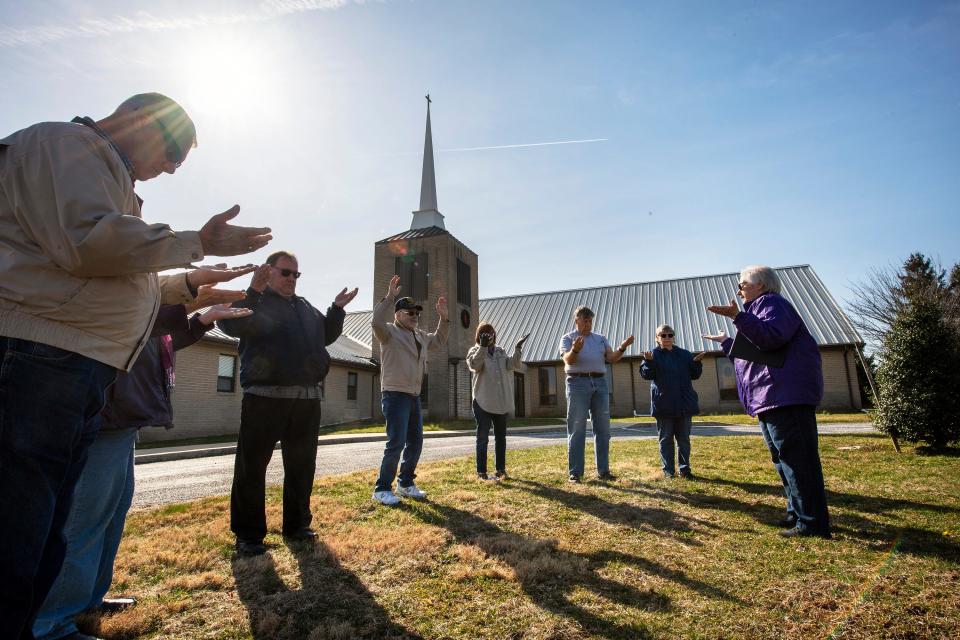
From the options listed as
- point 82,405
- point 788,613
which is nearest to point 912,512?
point 788,613

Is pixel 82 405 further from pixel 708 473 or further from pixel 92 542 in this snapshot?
pixel 708 473

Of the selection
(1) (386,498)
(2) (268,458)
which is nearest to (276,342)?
(2) (268,458)

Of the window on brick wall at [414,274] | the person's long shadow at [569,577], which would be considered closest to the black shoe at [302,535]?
the person's long shadow at [569,577]

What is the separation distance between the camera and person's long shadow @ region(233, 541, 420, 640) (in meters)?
2.39

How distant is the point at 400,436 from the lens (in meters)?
5.29

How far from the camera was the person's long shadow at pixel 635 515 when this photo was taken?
3.92 meters

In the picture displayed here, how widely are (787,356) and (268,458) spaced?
394 centimetres

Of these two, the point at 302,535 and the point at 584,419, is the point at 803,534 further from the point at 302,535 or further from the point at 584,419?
the point at 302,535

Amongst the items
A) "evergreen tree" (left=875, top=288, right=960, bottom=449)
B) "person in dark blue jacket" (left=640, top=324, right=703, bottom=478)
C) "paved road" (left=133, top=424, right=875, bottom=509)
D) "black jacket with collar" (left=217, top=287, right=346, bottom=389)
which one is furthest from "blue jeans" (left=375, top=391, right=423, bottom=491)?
"evergreen tree" (left=875, top=288, right=960, bottom=449)

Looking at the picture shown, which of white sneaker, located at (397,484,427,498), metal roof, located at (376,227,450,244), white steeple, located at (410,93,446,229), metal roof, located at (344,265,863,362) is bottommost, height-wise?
white sneaker, located at (397,484,427,498)

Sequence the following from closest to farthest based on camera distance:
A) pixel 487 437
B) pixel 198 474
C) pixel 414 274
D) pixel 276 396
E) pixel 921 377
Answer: pixel 276 396
pixel 487 437
pixel 198 474
pixel 921 377
pixel 414 274

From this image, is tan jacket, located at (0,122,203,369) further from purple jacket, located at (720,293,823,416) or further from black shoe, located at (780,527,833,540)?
black shoe, located at (780,527,833,540)

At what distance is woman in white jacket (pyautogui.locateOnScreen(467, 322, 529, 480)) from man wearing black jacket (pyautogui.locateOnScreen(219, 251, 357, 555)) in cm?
291

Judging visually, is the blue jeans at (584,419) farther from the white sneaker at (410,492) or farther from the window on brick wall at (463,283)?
the window on brick wall at (463,283)
